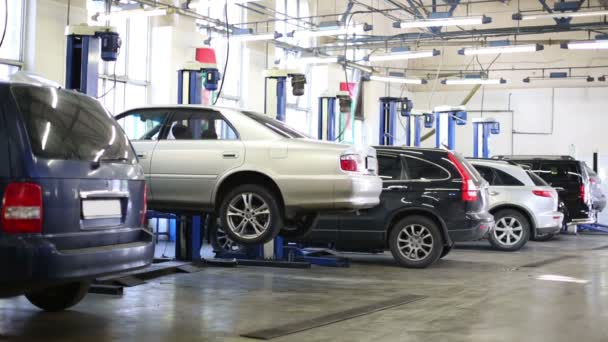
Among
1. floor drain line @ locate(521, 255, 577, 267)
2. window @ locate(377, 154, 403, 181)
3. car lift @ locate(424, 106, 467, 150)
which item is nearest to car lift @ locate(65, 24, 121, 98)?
window @ locate(377, 154, 403, 181)

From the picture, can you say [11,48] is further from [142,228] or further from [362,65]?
[362,65]

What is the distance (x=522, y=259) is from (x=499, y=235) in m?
1.69

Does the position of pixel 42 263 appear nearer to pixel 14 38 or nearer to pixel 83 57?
pixel 83 57

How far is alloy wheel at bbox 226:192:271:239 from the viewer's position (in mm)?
7988

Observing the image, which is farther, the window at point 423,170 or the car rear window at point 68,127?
the window at point 423,170

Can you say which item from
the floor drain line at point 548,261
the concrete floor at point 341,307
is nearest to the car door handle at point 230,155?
the concrete floor at point 341,307

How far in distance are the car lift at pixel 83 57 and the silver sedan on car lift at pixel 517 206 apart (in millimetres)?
7854

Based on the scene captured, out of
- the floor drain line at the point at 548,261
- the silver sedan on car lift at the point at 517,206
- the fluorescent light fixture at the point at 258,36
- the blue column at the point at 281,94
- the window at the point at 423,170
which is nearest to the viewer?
the window at the point at 423,170

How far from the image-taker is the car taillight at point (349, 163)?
7.72 metres

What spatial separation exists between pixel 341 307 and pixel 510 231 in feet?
24.8

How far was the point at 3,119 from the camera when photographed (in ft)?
15.8

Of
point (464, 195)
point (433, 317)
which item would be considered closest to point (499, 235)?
A: point (464, 195)

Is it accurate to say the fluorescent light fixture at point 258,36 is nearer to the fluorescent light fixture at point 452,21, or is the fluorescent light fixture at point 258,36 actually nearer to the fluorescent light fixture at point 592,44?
the fluorescent light fixture at point 452,21

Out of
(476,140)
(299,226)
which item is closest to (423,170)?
(299,226)
